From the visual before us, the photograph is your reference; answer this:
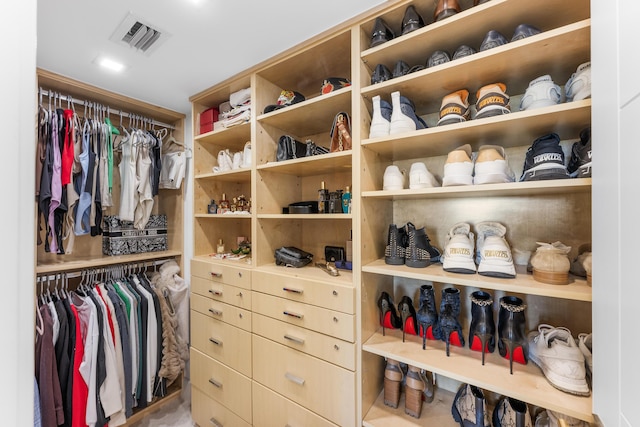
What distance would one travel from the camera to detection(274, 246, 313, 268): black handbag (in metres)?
1.44

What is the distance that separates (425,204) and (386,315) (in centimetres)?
57

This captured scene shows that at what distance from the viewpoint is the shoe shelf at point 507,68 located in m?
0.80

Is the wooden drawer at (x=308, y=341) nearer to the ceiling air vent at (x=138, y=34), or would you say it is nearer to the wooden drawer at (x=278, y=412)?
the wooden drawer at (x=278, y=412)

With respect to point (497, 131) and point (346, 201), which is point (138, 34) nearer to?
point (346, 201)

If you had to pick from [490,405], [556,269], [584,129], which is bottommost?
[490,405]

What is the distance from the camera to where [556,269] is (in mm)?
826

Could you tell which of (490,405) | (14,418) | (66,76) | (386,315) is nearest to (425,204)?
(386,315)

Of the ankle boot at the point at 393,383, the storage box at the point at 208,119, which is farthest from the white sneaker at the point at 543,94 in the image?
the storage box at the point at 208,119

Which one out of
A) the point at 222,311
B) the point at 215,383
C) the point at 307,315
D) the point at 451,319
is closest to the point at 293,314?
the point at 307,315

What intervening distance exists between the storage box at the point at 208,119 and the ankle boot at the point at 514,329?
188 cm

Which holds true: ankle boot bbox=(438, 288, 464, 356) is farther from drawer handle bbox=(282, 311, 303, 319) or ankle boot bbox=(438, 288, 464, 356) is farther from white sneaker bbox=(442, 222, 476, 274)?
drawer handle bbox=(282, 311, 303, 319)

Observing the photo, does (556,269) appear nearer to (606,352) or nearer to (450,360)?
(606,352)

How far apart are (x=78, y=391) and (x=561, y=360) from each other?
2.26 m

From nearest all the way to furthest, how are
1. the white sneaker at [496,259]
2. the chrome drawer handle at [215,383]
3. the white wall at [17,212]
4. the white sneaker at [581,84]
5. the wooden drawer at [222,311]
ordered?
the white wall at [17,212]
the white sneaker at [581,84]
the white sneaker at [496,259]
the wooden drawer at [222,311]
the chrome drawer handle at [215,383]
